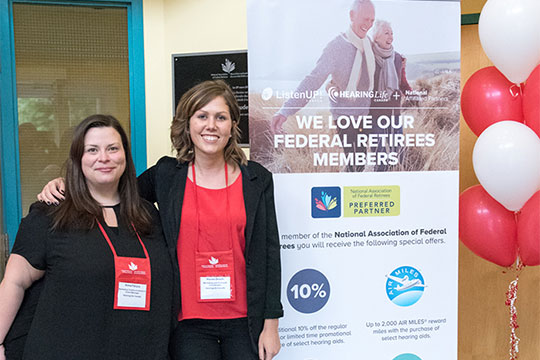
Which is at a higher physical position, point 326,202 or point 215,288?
point 326,202

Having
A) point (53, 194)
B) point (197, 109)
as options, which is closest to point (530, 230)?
point (197, 109)

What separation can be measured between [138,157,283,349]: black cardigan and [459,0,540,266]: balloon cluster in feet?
3.31

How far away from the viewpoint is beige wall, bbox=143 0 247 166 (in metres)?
2.88

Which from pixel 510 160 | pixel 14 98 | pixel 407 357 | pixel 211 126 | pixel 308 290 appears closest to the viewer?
pixel 211 126

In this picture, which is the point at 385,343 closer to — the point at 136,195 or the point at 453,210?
the point at 453,210

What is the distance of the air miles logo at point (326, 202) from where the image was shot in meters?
2.17

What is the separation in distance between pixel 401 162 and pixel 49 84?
6.37ft

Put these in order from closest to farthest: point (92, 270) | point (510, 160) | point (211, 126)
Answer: point (92, 270) → point (211, 126) → point (510, 160)

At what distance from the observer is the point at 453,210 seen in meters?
2.29

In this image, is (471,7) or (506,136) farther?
(471,7)

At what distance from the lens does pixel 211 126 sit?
1.71 meters


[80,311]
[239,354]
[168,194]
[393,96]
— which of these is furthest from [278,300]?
[393,96]

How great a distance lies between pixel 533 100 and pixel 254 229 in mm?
1323

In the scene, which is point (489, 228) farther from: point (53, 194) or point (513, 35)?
point (53, 194)
